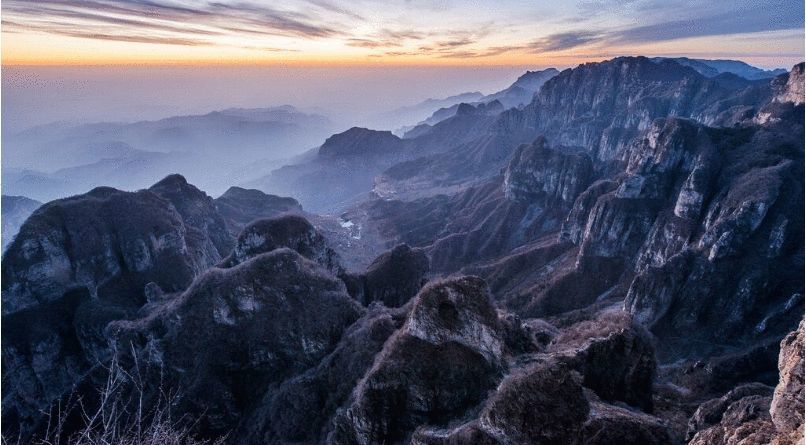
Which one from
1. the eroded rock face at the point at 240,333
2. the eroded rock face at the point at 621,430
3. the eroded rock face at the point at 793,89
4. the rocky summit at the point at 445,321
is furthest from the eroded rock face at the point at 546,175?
the eroded rock face at the point at 621,430

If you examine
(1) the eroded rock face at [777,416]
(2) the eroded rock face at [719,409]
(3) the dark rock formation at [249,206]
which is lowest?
(3) the dark rock formation at [249,206]

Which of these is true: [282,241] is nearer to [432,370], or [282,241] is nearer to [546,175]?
[432,370]

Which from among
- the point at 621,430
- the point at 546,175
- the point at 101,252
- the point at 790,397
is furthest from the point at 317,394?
the point at 546,175

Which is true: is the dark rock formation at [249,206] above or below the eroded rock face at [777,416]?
below

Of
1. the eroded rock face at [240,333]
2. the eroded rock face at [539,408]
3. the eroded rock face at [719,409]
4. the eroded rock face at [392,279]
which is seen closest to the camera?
the eroded rock face at [539,408]

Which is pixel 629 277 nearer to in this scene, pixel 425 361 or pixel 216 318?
pixel 425 361

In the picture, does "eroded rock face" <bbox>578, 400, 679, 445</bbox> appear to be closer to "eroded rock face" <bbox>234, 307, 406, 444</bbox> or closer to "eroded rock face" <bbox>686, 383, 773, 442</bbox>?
"eroded rock face" <bbox>686, 383, 773, 442</bbox>

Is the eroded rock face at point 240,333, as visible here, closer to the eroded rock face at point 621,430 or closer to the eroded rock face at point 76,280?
the eroded rock face at point 76,280

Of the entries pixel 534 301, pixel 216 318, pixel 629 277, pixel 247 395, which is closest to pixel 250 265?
pixel 216 318
